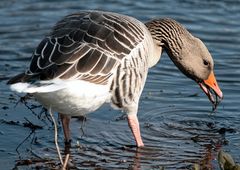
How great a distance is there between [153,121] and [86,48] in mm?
2298

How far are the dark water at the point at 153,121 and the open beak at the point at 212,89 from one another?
30 cm

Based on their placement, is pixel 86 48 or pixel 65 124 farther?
pixel 65 124

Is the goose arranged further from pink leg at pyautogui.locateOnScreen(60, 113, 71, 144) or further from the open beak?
the open beak

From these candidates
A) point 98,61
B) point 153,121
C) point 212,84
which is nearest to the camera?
point 98,61

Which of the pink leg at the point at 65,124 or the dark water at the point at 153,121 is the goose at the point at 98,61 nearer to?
the pink leg at the point at 65,124

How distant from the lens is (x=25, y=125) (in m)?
9.59

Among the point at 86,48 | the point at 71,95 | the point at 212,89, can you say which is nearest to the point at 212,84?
the point at 212,89

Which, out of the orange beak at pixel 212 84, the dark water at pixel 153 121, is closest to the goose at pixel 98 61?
the orange beak at pixel 212 84

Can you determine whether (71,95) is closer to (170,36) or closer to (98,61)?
(98,61)

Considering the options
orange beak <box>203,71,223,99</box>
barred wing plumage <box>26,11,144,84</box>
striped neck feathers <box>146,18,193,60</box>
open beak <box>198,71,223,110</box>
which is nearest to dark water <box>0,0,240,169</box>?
open beak <box>198,71,223,110</box>

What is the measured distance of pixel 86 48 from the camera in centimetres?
812

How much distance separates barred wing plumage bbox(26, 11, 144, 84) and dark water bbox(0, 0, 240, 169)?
124 cm

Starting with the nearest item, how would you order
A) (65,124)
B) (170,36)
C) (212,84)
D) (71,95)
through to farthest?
(71,95) → (65,124) → (170,36) → (212,84)

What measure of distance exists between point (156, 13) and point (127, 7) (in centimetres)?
70
